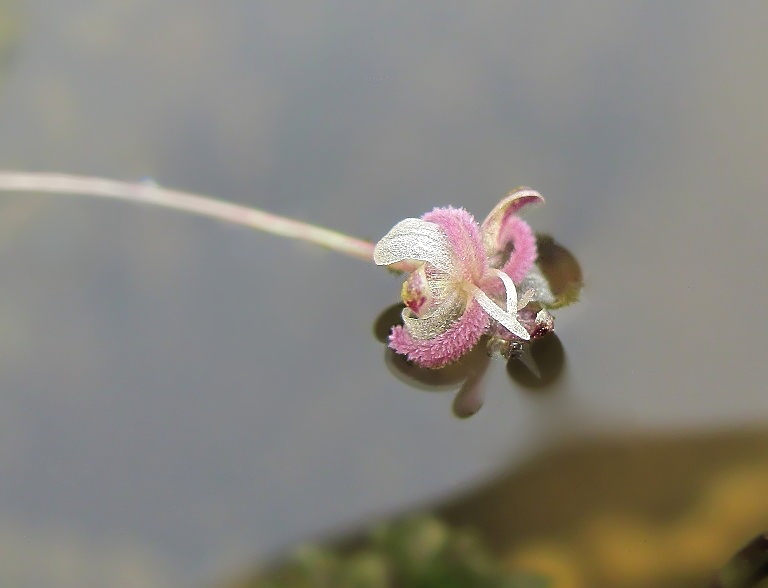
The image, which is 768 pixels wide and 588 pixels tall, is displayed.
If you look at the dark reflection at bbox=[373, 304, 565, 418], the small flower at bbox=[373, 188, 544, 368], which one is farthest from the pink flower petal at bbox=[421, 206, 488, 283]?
the dark reflection at bbox=[373, 304, 565, 418]

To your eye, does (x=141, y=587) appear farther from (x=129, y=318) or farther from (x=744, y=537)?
(x=744, y=537)

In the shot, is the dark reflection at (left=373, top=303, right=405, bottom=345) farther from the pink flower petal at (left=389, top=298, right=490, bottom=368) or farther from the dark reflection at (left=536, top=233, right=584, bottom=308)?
the dark reflection at (left=536, top=233, right=584, bottom=308)

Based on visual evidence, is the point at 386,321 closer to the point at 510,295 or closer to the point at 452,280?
the point at 452,280

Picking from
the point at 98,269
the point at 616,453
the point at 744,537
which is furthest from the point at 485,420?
the point at 98,269

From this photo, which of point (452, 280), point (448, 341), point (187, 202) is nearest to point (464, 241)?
point (452, 280)

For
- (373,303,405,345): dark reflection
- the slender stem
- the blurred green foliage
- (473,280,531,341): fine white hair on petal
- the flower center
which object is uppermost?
the slender stem
